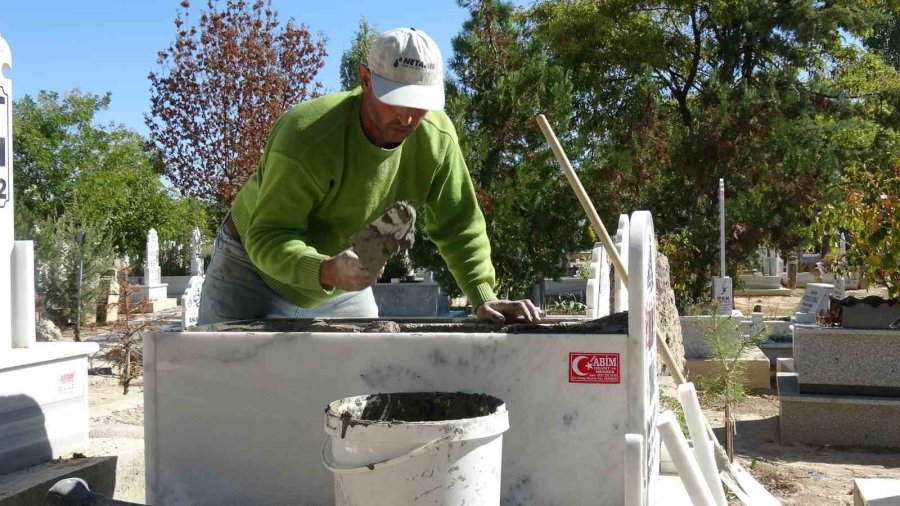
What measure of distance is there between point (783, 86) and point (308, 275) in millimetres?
16039

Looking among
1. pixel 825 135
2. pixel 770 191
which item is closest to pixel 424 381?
pixel 770 191

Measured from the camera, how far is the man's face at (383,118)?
2686mm

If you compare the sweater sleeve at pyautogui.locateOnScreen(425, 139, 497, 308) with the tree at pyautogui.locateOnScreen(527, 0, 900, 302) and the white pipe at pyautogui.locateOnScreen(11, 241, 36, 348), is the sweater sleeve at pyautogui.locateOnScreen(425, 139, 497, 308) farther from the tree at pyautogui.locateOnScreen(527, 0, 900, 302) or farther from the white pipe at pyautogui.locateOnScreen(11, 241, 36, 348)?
the tree at pyautogui.locateOnScreen(527, 0, 900, 302)

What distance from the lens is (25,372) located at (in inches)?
120

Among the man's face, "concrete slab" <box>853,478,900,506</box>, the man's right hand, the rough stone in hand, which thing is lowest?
"concrete slab" <box>853,478,900,506</box>

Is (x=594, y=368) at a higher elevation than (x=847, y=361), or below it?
higher

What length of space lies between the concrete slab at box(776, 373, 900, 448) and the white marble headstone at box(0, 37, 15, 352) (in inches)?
218

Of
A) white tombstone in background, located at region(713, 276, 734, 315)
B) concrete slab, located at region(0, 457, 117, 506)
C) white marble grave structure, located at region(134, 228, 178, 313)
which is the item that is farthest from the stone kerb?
white marble grave structure, located at region(134, 228, 178, 313)

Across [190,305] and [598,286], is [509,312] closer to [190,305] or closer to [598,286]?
[598,286]

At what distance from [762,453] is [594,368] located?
4808mm

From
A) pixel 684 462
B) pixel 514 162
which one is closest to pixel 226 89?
pixel 514 162

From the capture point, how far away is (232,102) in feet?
45.9

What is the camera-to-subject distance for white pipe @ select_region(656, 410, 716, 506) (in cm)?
214

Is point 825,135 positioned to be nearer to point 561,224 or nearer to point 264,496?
point 561,224
